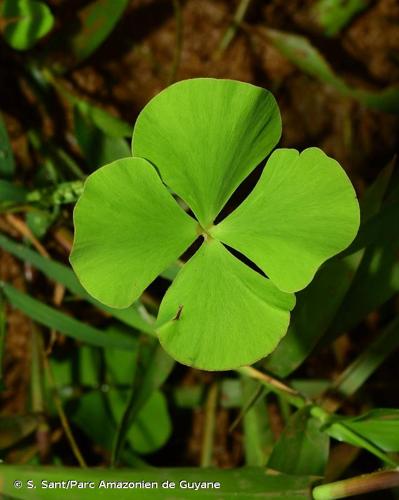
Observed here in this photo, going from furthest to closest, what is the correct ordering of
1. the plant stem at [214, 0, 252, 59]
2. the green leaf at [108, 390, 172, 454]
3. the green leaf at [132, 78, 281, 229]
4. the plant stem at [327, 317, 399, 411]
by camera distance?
the plant stem at [214, 0, 252, 59] < the green leaf at [108, 390, 172, 454] < the plant stem at [327, 317, 399, 411] < the green leaf at [132, 78, 281, 229]

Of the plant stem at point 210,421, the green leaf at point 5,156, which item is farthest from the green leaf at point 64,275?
the plant stem at point 210,421

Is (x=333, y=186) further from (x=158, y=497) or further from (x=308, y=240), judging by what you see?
(x=158, y=497)

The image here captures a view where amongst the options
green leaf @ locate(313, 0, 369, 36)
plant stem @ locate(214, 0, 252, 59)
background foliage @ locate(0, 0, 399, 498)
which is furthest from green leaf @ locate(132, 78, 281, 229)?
green leaf @ locate(313, 0, 369, 36)

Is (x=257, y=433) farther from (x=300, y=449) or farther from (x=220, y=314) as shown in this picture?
(x=220, y=314)

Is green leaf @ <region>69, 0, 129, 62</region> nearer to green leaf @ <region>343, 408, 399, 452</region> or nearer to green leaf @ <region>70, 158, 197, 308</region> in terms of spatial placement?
green leaf @ <region>70, 158, 197, 308</region>

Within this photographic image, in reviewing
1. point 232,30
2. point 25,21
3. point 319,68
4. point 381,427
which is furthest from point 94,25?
point 381,427

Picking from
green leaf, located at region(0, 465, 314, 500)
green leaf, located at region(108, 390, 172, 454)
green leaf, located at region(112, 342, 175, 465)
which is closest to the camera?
green leaf, located at region(0, 465, 314, 500)
